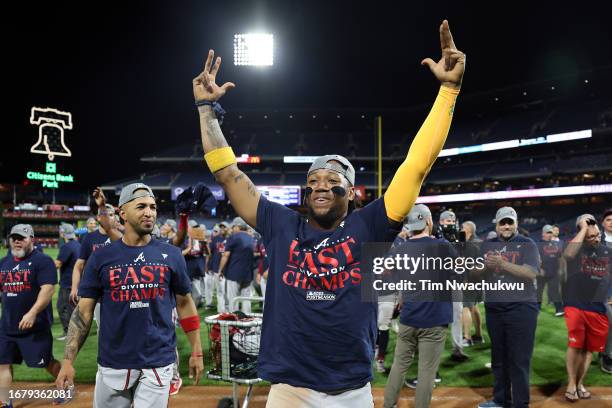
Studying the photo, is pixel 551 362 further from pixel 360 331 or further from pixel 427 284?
pixel 360 331

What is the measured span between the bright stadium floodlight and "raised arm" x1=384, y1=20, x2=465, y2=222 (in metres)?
32.9

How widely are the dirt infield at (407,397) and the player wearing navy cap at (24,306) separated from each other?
2.33 ft

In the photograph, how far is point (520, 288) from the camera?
4863mm

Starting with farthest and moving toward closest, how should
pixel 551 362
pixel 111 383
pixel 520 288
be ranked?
pixel 551 362
pixel 520 288
pixel 111 383

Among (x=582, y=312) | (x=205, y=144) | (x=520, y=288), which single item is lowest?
(x=582, y=312)

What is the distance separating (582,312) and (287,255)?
5176 mm

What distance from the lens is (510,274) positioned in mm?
4926

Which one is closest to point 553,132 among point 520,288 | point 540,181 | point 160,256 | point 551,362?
point 540,181

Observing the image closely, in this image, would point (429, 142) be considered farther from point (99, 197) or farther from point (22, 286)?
Answer: point (22, 286)

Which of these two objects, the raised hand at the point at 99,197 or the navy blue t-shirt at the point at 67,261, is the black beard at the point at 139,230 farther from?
the navy blue t-shirt at the point at 67,261

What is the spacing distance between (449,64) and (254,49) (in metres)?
33.3

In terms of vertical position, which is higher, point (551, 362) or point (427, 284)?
point (427, 284)

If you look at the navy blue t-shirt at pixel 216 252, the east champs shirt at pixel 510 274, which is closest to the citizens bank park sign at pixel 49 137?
the navy blue t-shirt at pixel 216 252

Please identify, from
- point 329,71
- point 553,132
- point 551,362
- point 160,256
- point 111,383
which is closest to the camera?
point 111,383
